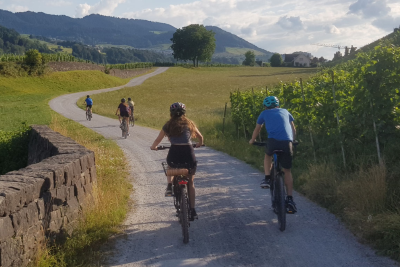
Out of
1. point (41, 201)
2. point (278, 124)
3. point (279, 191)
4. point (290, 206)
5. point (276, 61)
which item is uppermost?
point (276, 61)

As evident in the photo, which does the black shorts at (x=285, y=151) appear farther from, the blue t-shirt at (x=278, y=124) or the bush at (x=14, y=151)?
the bush at (x=14, y=151)

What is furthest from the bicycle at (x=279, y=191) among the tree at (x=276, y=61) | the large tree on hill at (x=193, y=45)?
the tree at (x=276, y=61)

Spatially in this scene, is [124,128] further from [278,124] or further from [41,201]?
[41,201]

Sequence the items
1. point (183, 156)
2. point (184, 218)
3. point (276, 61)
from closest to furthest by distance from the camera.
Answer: point (184, 218), point (183, 156), point (276, 61)

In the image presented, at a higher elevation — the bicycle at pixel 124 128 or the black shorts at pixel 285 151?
the black shorts at pixel 285 151

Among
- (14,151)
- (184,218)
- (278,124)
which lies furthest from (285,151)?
(14,151)

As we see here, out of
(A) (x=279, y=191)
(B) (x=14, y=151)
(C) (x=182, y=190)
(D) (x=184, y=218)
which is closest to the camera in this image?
(D) (x=184, y=218)

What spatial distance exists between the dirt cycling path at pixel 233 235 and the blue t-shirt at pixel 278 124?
137 centimetres

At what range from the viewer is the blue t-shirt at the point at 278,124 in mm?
6500

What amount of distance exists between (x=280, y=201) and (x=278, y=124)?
116 centimetres

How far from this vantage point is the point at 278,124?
21.4ft

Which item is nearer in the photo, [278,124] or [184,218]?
[184,218]

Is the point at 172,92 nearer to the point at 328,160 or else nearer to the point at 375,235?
the point at 328,160

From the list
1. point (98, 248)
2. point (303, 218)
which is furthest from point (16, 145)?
point (303, 218)
